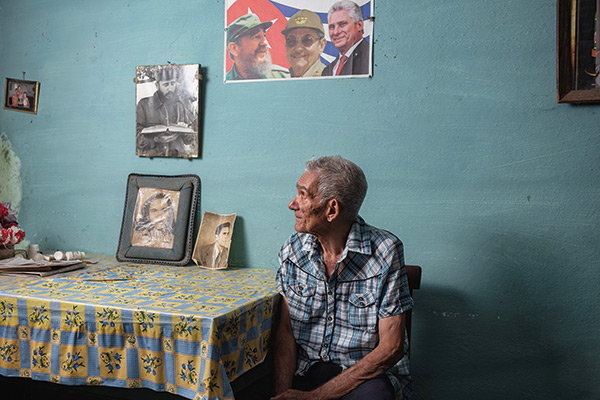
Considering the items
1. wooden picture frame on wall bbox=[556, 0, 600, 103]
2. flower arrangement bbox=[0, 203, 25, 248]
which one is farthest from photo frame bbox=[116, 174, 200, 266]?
wooden picture frame on wall bbox=[556, 0, 600, 103]

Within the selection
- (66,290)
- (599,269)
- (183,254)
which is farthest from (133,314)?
(599,269)

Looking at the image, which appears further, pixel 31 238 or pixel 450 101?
pixel 31 238

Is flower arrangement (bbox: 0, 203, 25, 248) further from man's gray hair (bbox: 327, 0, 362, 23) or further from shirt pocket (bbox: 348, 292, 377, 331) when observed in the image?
man's gray hair (bbox: 327, 0, 362, 23)

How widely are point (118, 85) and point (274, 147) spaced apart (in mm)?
910

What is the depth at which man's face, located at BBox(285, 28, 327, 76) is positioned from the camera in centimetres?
220

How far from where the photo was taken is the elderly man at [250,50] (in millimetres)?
2279

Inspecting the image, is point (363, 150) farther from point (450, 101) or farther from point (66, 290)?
point (66, 290)

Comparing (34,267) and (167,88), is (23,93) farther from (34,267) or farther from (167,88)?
(34,267)

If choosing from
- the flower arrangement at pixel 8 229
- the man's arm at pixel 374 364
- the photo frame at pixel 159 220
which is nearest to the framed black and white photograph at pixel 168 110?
the photo frame at pixel 159 220

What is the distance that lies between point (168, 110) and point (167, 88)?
105mm

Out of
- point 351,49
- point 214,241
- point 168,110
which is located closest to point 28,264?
point 214,241

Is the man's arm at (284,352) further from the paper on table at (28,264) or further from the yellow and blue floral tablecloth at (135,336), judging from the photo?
the paper on table at (28,264)

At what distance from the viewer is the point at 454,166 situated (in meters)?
2.03

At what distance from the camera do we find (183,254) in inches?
92.4
